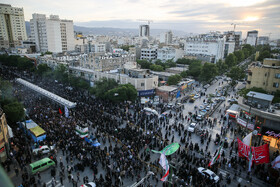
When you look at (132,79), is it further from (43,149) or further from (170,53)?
(170,53)

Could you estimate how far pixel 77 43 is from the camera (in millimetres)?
102812

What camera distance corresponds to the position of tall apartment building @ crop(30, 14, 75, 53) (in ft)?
275

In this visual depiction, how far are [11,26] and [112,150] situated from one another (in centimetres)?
10498

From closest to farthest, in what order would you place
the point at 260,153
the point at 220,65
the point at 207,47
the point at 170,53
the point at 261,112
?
the point at 260,153
the point at 261,112
the point at 220,65
the point at 170,53
the point at 207,47

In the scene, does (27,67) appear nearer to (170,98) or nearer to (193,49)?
(170,98)

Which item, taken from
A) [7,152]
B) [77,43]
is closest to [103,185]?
[7,152]

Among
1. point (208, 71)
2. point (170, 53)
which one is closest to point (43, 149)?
point (208, 71)

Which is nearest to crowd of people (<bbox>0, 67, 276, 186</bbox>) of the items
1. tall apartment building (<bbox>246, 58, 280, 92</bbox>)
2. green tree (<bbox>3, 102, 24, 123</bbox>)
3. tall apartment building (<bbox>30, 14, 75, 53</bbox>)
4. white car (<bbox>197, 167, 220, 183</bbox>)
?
white car (<bbox>197, 167, 220, 183</bbox>)

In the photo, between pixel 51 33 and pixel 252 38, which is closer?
pixel 51 33

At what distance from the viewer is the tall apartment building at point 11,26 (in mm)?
89938

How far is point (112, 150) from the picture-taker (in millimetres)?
20297

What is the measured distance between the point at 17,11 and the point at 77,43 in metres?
33.3

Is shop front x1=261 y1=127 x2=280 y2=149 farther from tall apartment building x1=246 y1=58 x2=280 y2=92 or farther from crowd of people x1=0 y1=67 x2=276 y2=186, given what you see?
tall apartment building x1=246 y1=58 x2=280 y2=92

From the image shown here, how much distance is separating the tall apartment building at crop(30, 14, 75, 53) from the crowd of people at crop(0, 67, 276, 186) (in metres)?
65.8
